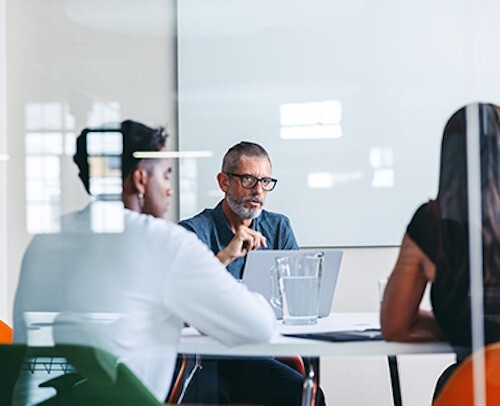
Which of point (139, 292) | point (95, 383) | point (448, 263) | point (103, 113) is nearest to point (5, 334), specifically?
point (95, 383)

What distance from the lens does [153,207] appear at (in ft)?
7.89

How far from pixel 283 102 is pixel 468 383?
871mm

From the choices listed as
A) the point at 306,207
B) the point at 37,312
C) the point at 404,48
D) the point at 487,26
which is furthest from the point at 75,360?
the point at 487,26

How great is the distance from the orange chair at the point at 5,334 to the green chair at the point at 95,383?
132mm

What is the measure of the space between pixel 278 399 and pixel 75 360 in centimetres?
55

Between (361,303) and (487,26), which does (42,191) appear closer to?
(361,303)

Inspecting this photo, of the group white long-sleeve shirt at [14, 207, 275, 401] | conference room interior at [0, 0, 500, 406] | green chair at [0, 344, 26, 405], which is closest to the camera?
white long-sleeve shirt at [14, 207, 275, 401]

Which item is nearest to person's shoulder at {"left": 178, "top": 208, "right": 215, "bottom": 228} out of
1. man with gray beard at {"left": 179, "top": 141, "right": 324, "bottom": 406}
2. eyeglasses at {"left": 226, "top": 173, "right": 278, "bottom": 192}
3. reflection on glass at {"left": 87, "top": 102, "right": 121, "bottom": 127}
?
man with gray beard at {"left": 179, "top": 141, "right": 324, "bottom": 406}

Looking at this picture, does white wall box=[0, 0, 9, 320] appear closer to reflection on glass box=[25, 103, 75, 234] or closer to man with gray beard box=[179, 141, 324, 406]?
reflection on glass box=[25, 103, 75, 234]

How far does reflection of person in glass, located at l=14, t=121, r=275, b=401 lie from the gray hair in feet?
0.50

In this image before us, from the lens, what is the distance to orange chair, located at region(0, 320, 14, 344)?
2.55 metres

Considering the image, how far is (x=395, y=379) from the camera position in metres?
2.46

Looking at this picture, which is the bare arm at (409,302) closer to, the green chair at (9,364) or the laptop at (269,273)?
the laptop at (269,273)

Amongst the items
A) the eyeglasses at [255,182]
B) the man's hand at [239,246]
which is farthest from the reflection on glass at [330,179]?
the man's hand at [239,246]
